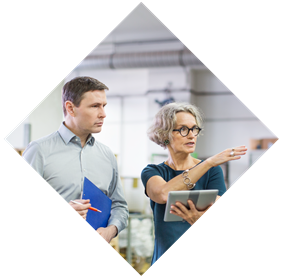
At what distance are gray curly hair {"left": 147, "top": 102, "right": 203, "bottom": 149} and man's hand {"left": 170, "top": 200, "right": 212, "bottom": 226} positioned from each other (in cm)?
32

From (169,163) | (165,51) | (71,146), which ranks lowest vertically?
(169,163)

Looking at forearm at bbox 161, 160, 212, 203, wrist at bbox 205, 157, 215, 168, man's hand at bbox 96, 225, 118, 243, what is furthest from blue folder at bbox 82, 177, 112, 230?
wrist at bbox 205, 157, 215, 168

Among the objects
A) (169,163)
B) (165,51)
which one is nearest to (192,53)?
(165,51)

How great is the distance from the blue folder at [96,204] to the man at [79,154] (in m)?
0.03

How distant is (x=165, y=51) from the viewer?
2.25m

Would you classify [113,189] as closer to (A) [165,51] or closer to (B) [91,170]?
(B) [91,170]

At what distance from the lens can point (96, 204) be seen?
6.63 ft

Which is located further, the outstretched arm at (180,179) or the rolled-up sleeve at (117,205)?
the rolled-up sleeve at (117,205)

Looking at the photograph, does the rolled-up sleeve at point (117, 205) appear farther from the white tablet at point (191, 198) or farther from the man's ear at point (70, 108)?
the man's ear at point (70, 108)

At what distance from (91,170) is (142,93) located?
54cm

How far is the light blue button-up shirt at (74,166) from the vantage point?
6.54ft

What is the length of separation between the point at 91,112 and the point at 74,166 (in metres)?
0.30

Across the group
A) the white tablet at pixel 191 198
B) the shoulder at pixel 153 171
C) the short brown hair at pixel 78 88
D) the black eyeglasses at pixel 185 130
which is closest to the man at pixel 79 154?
the short brown hair at pixel 78 88

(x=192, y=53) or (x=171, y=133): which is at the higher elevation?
(x=192, y=53)
